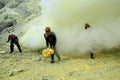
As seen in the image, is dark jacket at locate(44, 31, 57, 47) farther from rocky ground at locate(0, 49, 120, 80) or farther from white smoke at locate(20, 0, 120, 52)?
white smoke at locate(20, 0, 120, 52)

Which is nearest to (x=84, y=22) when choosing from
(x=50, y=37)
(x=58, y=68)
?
(x=50, y=37)

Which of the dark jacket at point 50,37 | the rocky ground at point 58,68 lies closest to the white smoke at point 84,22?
the rocky ground at point 58,68

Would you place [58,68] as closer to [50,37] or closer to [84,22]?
[50,37]

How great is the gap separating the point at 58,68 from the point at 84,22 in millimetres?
4332

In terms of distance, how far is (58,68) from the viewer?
11.6 metres

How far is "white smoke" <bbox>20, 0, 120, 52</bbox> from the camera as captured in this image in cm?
1439

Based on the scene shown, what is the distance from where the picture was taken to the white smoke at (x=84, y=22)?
14.4 metres

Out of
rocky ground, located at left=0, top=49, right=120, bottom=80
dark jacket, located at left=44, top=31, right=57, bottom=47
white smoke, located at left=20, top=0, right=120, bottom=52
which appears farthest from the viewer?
white smoke, located at left=20, top=0, right=120, bottom=52

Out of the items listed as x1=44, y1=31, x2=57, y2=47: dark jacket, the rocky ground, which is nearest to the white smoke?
the rocky ground

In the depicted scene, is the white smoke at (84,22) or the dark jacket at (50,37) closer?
the dark jacket at (50,37)

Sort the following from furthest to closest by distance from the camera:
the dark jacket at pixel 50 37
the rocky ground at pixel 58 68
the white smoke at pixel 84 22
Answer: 1. the white smoke at pixel 84 22
2. the dark jacket at pixel 50 37
3. the rocky ground at pixel 58 68

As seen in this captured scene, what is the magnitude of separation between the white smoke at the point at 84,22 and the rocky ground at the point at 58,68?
2.97ft

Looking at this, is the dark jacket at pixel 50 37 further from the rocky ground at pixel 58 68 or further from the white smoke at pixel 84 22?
the white smoke at pixel 84 22

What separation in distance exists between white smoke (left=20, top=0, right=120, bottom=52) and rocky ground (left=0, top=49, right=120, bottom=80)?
0.91 meters
